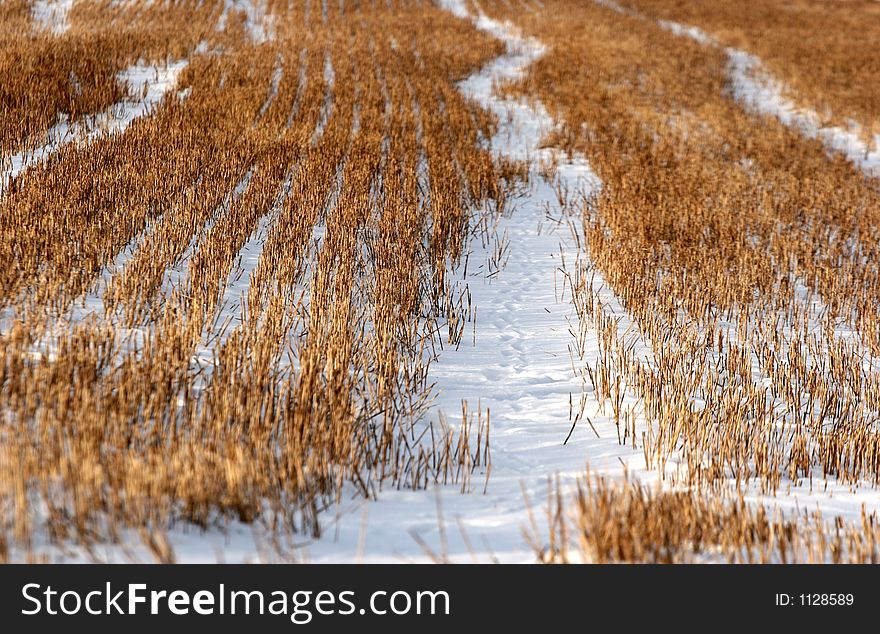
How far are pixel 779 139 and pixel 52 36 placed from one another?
522 inches

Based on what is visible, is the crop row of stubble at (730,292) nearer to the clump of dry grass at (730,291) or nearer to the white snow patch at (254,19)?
the clump of dry grass at (730,291)

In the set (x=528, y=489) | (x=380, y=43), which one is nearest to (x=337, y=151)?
(x=528, y=489)

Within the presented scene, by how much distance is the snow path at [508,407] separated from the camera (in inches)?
112

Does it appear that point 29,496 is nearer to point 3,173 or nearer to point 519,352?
point 519,352

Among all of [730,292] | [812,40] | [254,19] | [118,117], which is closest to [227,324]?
[730,292]

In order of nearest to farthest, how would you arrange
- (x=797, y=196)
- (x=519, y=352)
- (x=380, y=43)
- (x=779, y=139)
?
(x=519, y=352)
(x=797, y=196)
(x=779, y=139)
(x=380, y=43)

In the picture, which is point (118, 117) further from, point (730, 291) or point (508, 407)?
point (730, 291)

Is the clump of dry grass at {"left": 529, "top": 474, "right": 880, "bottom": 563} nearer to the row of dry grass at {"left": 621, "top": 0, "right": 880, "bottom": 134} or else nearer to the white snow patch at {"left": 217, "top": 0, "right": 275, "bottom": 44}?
the row of dry grass at {"left": 621, "top": 0, "right": 880, "bottom": 134}

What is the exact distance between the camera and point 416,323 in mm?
4734

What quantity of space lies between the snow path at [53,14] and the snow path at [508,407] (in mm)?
12376

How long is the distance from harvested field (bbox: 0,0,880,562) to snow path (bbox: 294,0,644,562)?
0.08 ft

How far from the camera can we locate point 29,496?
259 cm

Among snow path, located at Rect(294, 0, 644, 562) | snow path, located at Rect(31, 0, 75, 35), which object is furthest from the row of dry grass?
snow path, located at Rect(31, 0, 75, 35)

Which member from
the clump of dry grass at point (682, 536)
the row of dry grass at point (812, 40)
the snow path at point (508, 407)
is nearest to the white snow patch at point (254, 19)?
the snow path at point (508, 407)
